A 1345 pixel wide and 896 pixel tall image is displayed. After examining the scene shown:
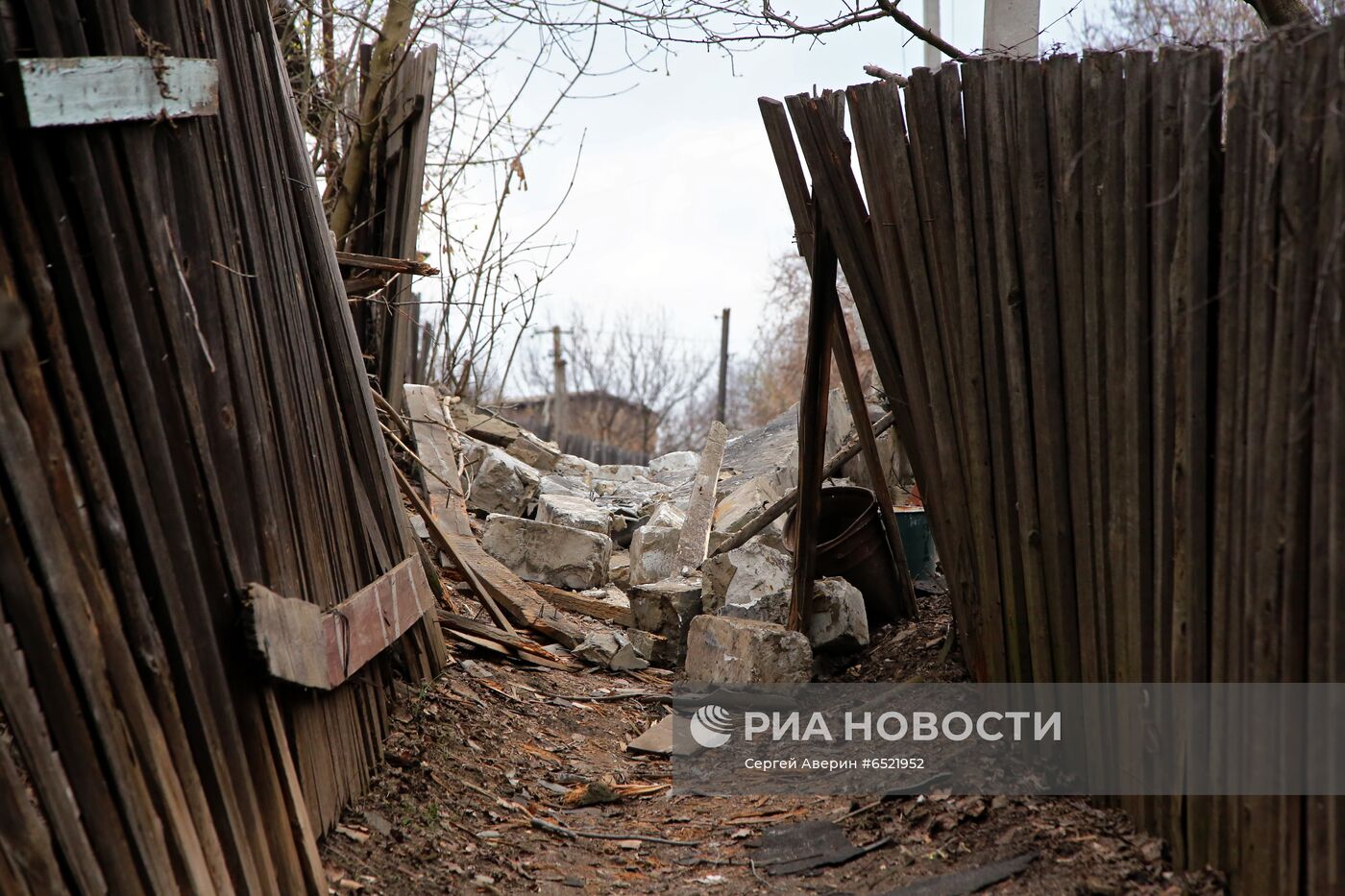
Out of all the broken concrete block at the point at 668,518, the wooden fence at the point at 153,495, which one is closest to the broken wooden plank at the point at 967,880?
the wooden fence at the point at 153,495

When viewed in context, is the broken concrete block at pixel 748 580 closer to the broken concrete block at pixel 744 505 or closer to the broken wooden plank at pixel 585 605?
the broken wooden plank at pixel 585 605

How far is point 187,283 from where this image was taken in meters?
2.86

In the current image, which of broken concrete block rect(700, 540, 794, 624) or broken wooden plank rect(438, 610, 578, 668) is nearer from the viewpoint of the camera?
broken wooden plank rect(438, 610, 578, 668)

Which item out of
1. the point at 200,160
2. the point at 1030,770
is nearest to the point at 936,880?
the point at 1030,770

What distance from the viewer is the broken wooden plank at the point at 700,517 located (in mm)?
7461

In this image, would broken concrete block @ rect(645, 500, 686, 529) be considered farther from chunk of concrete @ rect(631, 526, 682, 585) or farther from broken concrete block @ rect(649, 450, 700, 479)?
broken concrete block @ rect(649, 450, 700, 479)

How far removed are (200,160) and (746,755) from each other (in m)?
3.20

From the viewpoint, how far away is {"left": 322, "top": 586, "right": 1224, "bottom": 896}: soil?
3.29 m

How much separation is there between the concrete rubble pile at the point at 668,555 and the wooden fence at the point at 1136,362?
A: 1.35 m

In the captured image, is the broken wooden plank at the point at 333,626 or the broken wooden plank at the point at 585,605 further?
the broken wooden plank at the point at 585,605

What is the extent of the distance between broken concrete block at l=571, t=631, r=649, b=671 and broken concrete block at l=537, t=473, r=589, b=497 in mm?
2785

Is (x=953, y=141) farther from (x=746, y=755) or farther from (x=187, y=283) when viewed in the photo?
(x=746, y=755)

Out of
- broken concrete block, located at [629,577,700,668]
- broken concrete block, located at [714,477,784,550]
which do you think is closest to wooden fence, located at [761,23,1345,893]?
broken concrete block, located at [629,577,700,668]

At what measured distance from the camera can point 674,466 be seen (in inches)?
481
